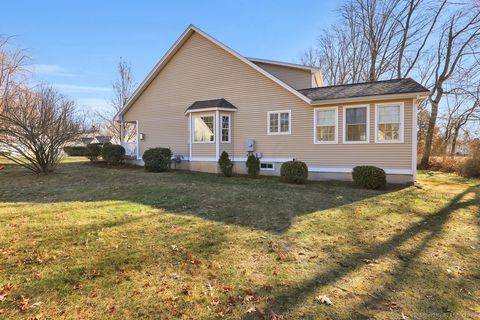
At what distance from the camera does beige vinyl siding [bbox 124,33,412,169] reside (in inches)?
472

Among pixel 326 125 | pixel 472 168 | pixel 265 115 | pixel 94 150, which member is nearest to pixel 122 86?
pixel 94 150

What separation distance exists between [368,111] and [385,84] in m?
1.69

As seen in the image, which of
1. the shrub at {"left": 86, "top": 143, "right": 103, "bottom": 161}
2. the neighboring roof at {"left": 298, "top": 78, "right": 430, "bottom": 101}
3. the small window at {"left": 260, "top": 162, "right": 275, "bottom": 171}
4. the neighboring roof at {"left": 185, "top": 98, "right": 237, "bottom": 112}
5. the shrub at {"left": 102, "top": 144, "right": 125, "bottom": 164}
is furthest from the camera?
the shrub at {"left": 86, "top": 143, "right": 103, "bottom": 161}

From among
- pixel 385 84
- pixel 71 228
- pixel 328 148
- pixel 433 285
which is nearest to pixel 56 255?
pixel 71 228

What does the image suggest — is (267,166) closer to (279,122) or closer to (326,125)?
(279,122)

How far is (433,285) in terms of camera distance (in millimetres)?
3938

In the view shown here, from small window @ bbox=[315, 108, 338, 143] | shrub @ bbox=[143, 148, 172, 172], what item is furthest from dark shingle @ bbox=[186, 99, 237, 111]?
small window @ bbox=[315, 108, 338, 143]

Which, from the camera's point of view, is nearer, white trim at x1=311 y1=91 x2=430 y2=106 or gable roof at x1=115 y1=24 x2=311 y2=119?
white trim at x1=311 y1=91 x2=430 y2=106

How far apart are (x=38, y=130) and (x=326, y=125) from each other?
37.6 ft

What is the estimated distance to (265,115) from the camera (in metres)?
14.0

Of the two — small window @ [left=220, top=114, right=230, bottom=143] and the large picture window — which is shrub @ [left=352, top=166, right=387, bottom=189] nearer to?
small window @ [left=220, top=114, right=230, bottom=143]

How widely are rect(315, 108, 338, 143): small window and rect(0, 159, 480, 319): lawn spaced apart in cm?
473

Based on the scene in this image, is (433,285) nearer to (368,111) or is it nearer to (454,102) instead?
(368,111)

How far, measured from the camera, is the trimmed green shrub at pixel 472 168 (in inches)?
595
